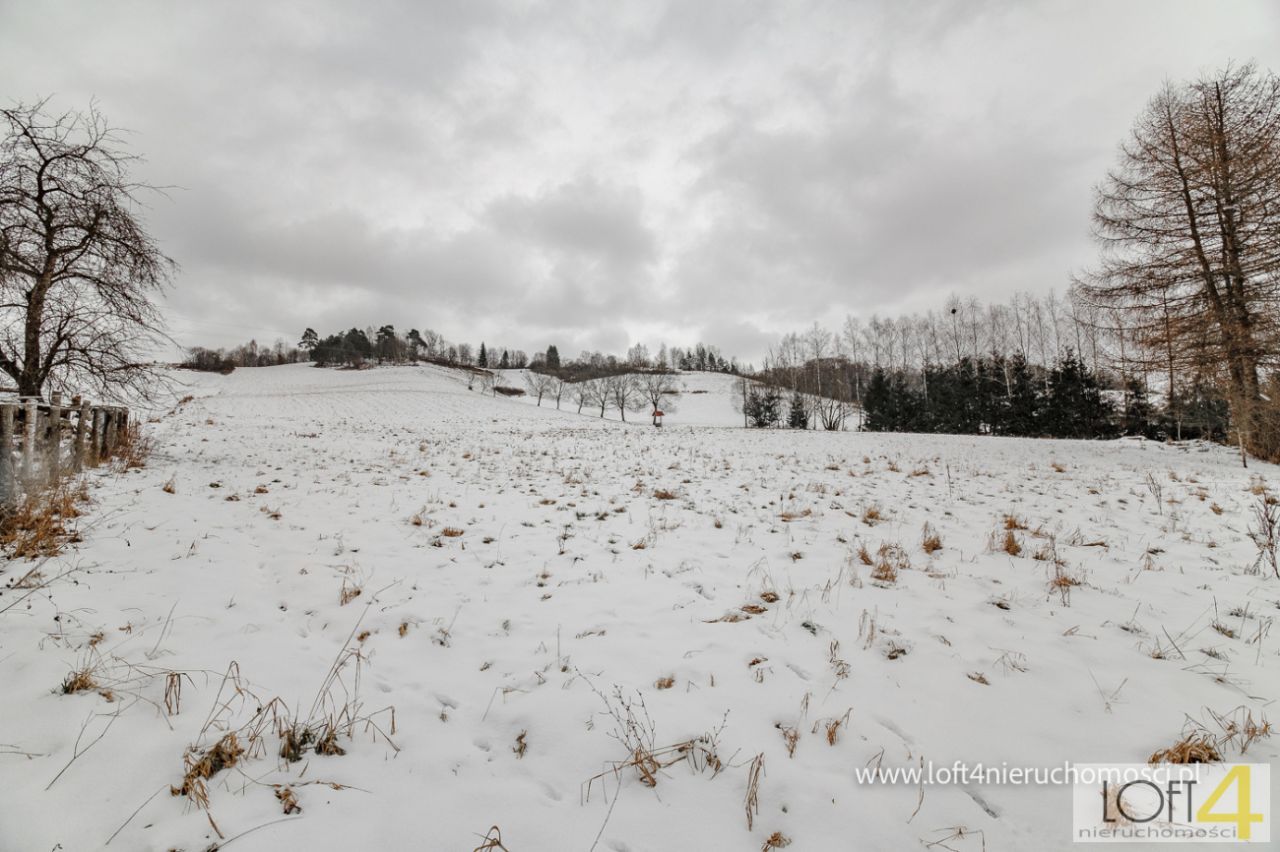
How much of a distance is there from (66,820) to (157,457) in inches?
487

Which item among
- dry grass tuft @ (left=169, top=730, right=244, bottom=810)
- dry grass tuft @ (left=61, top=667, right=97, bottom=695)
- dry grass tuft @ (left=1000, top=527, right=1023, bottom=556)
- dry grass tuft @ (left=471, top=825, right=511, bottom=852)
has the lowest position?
dry grass tuft @ (left=471, top=825, right=511, bottom=852)

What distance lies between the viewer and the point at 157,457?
34.6ft

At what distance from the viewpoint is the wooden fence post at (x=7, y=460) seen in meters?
5.39

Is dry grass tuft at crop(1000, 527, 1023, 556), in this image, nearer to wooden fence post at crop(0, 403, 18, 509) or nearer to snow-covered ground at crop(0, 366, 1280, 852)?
snow-covered ground at crop(0, 366, 1280, 852)

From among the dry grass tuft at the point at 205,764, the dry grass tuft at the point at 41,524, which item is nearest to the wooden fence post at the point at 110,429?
the dry grass tuft at the point at 41,524

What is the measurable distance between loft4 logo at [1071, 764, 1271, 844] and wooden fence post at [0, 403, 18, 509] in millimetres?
10201

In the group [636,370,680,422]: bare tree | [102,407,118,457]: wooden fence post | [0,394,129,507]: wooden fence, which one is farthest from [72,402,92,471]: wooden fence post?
[636,370,680,422]: bare tree

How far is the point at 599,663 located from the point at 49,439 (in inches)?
385

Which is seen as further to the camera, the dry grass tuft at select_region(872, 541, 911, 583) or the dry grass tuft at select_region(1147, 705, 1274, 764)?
the dry grass tuft at select_region(872, 541, 911, 583)

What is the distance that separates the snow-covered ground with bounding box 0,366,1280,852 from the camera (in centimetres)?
218

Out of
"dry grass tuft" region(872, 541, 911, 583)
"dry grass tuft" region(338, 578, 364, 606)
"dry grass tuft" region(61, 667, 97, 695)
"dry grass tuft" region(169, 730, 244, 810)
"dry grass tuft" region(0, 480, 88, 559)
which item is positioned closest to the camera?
"dry grass tuft" region(169, 730, 244, 810)

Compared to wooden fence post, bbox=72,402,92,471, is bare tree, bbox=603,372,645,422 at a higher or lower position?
higher

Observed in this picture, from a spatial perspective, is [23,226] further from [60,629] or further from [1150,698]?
[1150,698]

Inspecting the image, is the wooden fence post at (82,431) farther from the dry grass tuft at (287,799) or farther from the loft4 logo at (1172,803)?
the loft4 logo at (1172,803)
